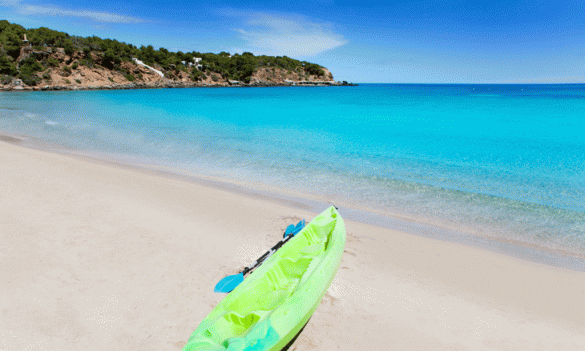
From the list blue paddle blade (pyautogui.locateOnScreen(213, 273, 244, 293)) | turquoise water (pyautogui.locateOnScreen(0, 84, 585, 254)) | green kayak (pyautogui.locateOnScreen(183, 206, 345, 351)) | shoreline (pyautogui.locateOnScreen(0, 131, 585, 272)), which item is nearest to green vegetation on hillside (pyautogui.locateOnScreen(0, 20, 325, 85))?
turquoise water (pyautogui.locateOnScreen(0, 84, 585, 254))

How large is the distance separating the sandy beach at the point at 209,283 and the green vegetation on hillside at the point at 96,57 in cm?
6207

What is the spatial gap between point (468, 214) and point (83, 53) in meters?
74.4

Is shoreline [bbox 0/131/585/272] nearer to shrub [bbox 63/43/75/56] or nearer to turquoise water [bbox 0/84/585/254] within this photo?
turquoise water [bbox 0/84/585/254]

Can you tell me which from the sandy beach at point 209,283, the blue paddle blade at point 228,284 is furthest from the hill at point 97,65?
the blue paddle blade at point 228,284

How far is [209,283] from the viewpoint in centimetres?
414

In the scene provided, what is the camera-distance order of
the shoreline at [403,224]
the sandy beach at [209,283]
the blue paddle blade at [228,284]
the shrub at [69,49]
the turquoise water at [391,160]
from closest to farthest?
1. the sandy beach at [209,283]
2. the blue paddle blade at [228,284]
3. the shoreline at [403,224]
4. the turquoise water at [391,160]
5. the shrub at [69,49]

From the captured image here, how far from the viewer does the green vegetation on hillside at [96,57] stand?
53.2m

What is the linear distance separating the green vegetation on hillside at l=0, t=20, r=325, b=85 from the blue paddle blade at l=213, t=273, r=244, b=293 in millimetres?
64627

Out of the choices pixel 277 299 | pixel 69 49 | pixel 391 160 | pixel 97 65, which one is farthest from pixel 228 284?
pixel 97 65

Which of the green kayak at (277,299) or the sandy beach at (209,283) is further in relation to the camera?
the sandy beach at (209,283)

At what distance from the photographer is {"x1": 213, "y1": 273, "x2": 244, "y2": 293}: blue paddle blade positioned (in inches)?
148

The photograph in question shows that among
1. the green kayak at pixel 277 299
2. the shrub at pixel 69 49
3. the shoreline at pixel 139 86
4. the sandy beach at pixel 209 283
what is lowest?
the sandy beach at pixel 209 283

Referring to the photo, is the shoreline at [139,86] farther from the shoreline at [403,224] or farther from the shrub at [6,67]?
the shoreline at [403,224]

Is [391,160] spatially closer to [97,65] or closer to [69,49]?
[69,49]
